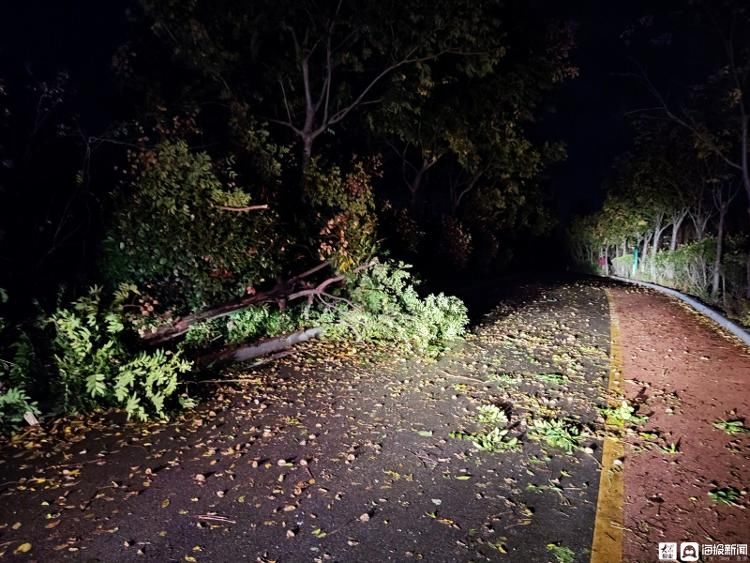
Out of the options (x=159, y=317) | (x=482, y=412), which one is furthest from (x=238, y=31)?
(x=482, y=412)

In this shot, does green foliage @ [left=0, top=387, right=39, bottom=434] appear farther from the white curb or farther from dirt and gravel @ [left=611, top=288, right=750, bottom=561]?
the white curb

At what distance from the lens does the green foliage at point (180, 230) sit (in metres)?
6.66

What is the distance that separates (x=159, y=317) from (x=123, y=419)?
65.2 inches

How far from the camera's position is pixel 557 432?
4.64m

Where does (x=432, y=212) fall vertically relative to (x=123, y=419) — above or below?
above

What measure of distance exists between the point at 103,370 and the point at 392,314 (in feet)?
15.2

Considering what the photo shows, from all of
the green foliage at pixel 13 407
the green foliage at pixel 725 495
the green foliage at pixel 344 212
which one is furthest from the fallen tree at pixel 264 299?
the green foliage at pixel 725 495

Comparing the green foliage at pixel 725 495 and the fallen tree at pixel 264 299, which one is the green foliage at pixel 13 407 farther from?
the green foliage at pixel 725 495

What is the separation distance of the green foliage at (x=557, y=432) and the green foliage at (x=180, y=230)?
485 centimetres

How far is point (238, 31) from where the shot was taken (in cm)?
847

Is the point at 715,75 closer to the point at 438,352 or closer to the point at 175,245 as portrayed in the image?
the point at 438,352

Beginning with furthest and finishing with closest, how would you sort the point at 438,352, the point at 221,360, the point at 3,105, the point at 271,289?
the point at 271,289 < the point at 438,352 < the point at 221,360 < the point at 3,105

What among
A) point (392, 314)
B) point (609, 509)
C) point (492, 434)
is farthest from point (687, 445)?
point (392, 314)

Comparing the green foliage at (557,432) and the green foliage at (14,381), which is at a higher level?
the green foliage at (14,381)
